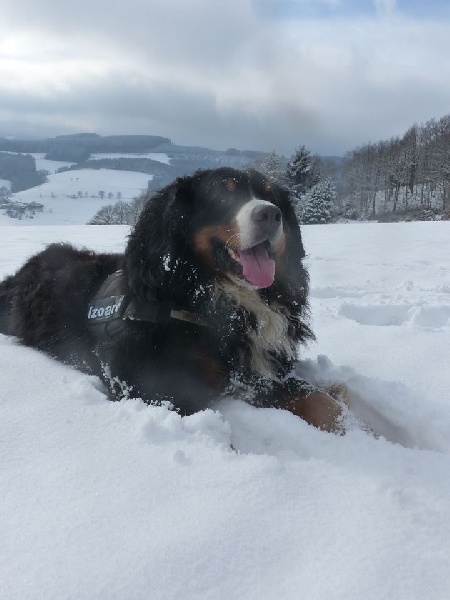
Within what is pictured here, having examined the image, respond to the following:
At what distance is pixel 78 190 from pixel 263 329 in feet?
278

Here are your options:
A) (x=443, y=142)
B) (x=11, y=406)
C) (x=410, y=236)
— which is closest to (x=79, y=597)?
(x=11, y=406)

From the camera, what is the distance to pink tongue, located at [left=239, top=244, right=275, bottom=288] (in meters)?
3.18

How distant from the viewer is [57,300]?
3.92 meters

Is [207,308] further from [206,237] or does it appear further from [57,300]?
[57,300]

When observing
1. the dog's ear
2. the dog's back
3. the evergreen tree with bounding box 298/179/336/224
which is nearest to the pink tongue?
the dog's ear

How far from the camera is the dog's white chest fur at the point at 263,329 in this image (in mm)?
3219

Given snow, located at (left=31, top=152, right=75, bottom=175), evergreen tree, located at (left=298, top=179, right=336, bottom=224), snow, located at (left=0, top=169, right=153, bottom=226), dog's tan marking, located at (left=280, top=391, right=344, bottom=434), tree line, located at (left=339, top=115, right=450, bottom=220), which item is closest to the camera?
dog's tan marking, located at (left=280, top=391, right=344, bottom=434)

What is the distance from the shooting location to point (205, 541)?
1.53 m

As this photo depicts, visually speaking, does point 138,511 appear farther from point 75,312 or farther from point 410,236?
point 410,236

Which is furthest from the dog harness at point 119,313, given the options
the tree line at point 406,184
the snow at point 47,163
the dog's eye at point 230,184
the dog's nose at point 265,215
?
the snow at point 47,163

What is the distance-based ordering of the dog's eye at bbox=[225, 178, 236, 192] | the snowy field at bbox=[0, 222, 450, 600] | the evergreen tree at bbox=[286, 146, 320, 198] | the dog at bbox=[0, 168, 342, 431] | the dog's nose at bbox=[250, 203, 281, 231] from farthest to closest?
the evergreen tree at bbox=[286, 146, 320, 198], the dog's eye at bbox=[225, 178, 236, 192], the dog's nose at bbox=[250, 203, 281, 231], the dog at bbox=[0, 168, 342, 431], the snowy field at bbox=[0, 222, 450, 600]

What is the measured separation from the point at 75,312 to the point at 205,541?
8.64ft

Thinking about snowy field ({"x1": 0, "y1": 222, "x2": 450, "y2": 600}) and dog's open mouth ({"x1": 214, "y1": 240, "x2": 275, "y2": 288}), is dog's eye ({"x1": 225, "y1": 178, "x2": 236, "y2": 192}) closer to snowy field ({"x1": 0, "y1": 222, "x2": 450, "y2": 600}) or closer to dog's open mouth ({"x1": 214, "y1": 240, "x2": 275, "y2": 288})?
dog's open mouth ({"x1": 214, "y1": 240, "x2": 275, "y2": 288})

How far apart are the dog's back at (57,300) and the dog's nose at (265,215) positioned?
1513 mm
